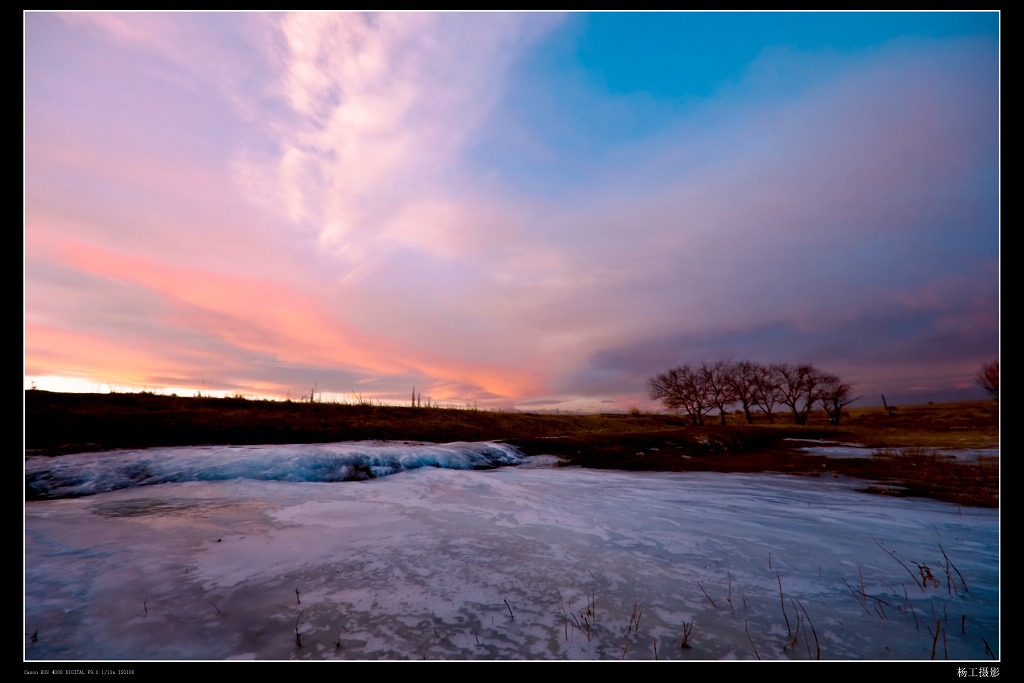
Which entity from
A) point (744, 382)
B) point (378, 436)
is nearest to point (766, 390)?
point (744, 382)

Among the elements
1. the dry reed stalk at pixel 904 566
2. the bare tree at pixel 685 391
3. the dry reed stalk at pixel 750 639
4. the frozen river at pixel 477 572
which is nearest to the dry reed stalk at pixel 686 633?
the frozen river at pixel 477 572

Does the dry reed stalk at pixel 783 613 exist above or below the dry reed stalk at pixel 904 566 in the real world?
above

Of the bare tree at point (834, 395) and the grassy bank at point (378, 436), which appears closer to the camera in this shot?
the grassy bank at point (378, 436)

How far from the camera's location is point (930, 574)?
402 centimetres

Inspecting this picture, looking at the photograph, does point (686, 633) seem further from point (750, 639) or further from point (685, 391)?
point (685, 391)

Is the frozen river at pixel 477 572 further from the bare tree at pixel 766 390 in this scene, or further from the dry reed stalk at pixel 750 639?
the bare tree at pixel 766 390

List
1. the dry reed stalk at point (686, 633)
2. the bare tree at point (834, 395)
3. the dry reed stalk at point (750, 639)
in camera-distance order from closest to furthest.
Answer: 1. the dry reed stalk at point (750, 639)
2. the dry reed stalk at point (686, 633)
3. the bare tree at point (834, 395)

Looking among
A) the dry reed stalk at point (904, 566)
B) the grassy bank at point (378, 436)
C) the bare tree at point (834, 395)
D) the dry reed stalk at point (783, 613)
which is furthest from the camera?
the bare tree at point (834, 395)

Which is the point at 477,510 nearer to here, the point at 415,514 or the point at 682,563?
the point at 415,514

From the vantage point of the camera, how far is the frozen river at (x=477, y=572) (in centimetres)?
292

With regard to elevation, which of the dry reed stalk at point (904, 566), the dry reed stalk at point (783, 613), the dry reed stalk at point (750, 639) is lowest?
the dry reed stalk at point (904, 566)

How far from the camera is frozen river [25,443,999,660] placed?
2.92 m
